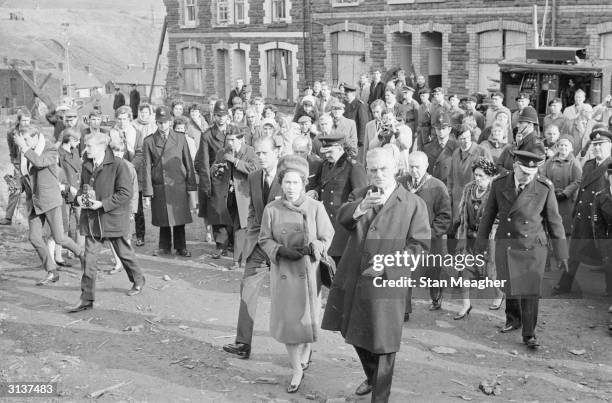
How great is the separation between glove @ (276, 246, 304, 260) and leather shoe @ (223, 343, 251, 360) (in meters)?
1.37

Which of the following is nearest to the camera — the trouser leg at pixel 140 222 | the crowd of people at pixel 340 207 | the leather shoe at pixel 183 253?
the crowd of people at pixel 340 207

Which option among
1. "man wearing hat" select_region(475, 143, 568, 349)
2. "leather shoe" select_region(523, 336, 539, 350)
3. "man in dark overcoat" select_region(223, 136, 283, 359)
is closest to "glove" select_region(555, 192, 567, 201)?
"man wearing hat" select_region(475, 143, 568, 349)

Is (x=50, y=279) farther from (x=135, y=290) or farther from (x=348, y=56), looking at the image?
(x=348, y=56)

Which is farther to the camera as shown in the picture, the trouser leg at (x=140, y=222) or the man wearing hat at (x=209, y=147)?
the trouser leg at (x=140, y=222)

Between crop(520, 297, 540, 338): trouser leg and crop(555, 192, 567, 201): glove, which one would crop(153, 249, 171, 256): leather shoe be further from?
crop(520, 297, 540, 338): trouser leg

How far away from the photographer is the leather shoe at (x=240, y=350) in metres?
7.49

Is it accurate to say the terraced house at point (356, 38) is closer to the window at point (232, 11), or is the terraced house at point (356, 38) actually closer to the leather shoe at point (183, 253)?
the window at point (232, 11)

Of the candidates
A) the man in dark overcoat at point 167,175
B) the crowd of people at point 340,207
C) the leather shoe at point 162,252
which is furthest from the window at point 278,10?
the leather shoe at point 162,252

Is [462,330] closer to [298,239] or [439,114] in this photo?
[298,239]

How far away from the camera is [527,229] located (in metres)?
7.52

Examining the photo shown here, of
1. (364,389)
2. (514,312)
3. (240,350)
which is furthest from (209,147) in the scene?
(364,389)

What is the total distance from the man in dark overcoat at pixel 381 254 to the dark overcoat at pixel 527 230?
196 cm

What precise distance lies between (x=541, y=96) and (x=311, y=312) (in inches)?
433

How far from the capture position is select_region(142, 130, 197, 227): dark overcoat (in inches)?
451
